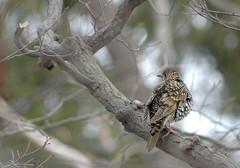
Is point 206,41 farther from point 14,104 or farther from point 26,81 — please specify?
point 14,104

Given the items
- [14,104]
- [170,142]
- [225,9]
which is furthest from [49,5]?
[225,9]

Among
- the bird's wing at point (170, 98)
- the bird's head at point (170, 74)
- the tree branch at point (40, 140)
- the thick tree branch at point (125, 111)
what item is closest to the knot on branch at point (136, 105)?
the thick tree branch at point (125, 111)

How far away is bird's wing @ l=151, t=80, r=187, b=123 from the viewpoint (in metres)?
5.69

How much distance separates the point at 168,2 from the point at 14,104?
5.03 m

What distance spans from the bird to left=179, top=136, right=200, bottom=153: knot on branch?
342 mm

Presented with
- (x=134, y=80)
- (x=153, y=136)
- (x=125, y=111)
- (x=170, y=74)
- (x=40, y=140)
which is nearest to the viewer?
(x=125, y=111)

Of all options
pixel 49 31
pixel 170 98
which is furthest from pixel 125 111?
pixel 49 31

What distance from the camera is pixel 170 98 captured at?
596 cm

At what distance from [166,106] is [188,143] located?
96 centimetres

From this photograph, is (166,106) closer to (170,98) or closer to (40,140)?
(170,98)

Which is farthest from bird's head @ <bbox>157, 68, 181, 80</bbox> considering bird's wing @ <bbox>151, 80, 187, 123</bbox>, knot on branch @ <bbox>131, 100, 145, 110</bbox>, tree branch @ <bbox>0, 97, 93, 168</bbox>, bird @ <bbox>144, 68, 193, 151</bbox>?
tree branch @ <bbox>0, 97, 93, 168</bbox>

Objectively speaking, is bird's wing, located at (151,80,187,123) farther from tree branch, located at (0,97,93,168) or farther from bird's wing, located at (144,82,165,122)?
tree branch, located at (0,97,93,168)

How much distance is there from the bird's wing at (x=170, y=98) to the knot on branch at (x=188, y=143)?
589 millimetres

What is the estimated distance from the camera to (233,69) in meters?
11.7
